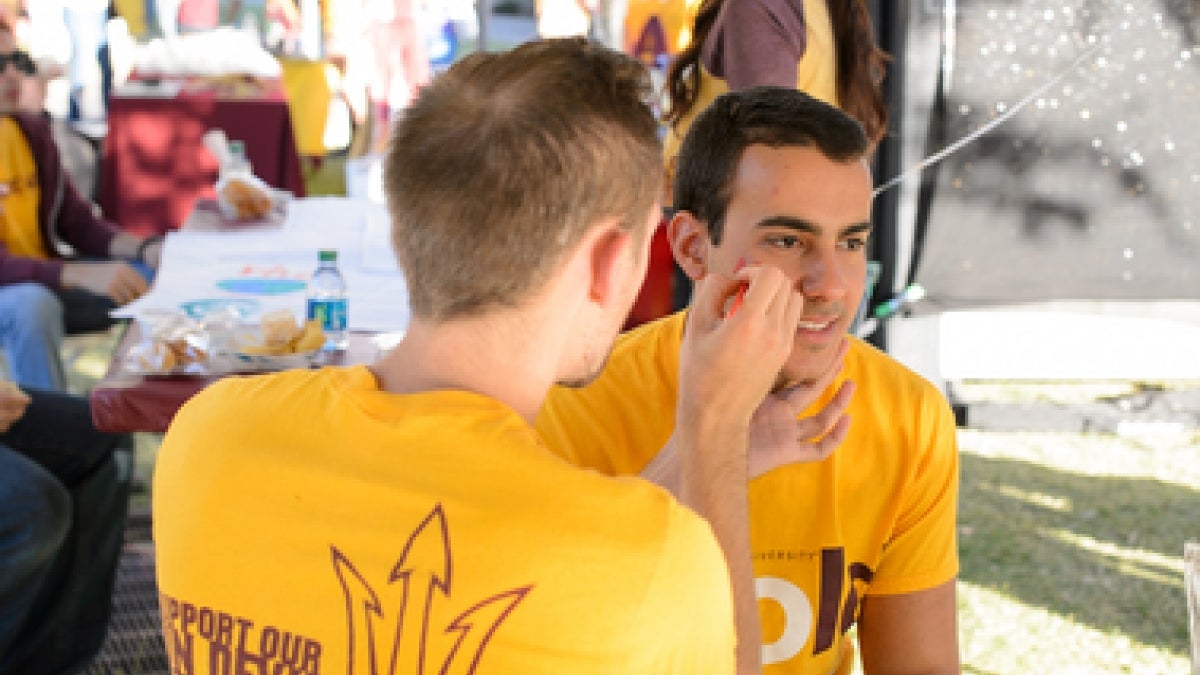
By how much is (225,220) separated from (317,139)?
3908mm

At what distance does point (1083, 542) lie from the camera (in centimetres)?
401

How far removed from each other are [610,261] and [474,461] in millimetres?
223

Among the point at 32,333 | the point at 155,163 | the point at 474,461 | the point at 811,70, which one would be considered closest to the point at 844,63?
the point at 811,70

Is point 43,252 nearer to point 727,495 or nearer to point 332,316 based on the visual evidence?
point 332,316

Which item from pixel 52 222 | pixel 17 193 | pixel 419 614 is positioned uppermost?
pixel 419 614

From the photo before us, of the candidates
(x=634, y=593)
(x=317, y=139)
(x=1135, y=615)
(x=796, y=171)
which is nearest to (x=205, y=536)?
A: (x=634, y=593)

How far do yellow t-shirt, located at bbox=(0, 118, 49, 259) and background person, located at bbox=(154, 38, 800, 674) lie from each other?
3589 millimetres

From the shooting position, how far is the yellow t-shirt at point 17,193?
433 centimetres

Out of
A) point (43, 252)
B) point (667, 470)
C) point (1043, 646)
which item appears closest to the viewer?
point (667, 470)

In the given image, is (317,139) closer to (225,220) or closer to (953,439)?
(225,220)

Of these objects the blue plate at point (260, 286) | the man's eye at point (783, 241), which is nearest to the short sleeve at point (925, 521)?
the man's eye at point (783, 241)

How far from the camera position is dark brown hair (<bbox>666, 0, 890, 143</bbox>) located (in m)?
3.06

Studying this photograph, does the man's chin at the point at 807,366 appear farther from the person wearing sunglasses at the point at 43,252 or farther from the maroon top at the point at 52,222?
the maroon top at the point at 52,222

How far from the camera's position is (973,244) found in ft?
15.9
